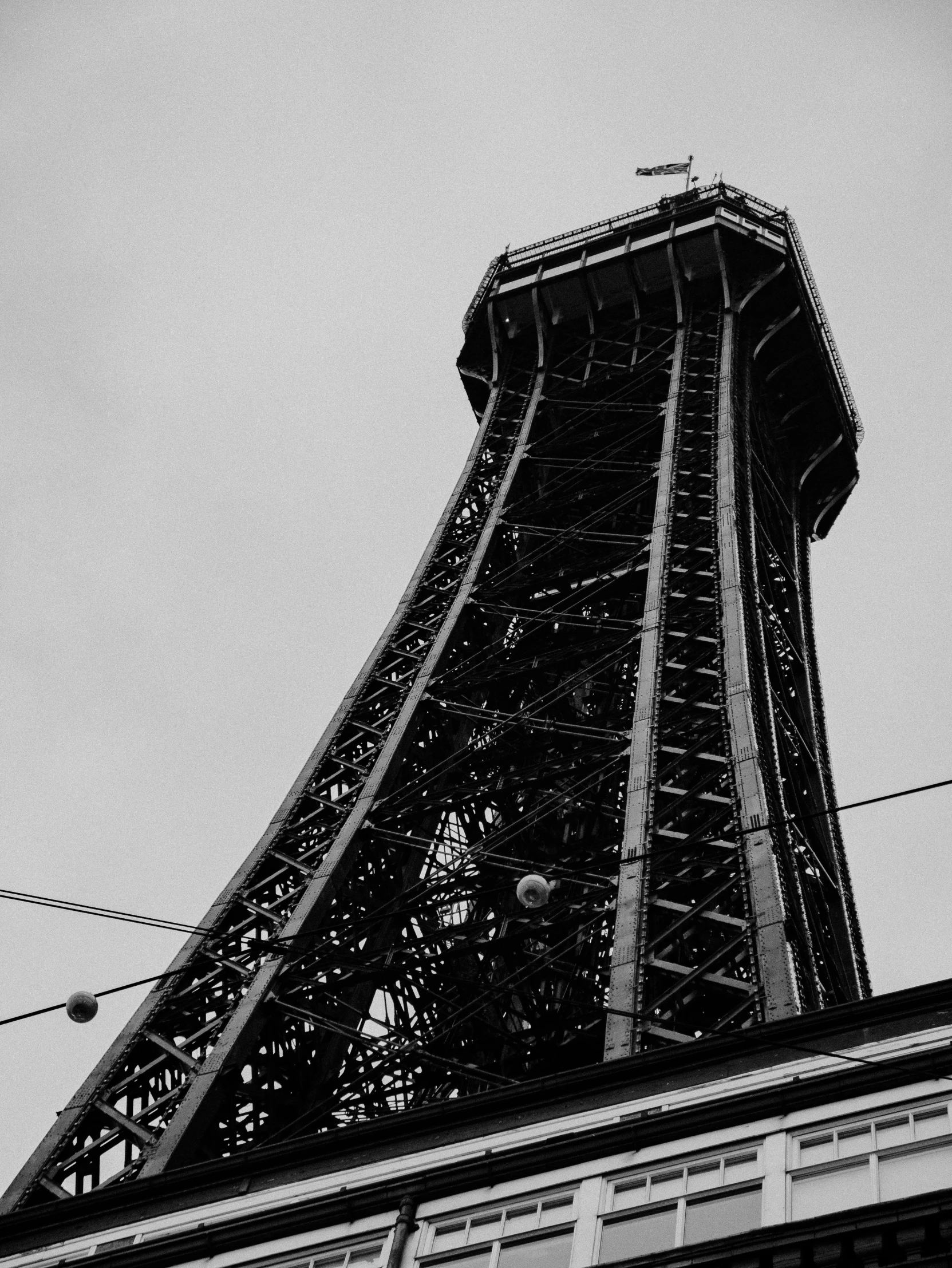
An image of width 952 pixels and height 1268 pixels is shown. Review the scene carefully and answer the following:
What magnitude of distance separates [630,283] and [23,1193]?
41.5 meters

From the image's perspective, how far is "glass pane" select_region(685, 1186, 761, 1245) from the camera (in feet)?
66.5

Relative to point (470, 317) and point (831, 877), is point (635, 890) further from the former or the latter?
point (470, 317)

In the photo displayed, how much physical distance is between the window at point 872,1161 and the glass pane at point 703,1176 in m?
0.78

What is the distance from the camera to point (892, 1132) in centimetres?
2072

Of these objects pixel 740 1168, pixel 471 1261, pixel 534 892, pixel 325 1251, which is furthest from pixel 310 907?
pixel 740 1168

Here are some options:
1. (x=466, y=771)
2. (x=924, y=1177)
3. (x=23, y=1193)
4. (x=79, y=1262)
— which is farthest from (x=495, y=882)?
(x=924, y=1177)

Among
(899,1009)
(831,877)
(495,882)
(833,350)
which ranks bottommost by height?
(899,1009)

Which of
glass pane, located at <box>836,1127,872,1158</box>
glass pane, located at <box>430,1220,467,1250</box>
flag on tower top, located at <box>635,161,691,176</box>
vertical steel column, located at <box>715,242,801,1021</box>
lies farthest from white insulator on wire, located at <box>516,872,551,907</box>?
flag on tower top, located at <box>635,161,691,176</box>

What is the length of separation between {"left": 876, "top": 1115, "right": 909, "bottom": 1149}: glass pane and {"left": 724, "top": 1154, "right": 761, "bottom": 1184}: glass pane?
45.8 inches

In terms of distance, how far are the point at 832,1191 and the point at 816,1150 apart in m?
0.76

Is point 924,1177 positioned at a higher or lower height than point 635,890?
lower

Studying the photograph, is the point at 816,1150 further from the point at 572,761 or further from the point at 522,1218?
the point at 572,761

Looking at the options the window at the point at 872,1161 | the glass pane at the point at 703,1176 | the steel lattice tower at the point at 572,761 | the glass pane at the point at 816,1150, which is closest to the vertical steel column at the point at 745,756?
the steel lattice tower at the point at 572,761

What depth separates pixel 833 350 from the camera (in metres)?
64.6
